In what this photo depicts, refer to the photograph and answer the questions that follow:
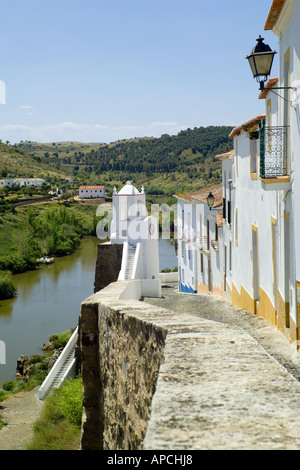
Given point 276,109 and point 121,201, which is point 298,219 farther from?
point 121,201

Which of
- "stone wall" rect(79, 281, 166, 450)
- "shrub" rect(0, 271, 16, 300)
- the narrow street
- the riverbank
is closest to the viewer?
the narrow street

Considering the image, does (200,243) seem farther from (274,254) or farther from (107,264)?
(274,254)

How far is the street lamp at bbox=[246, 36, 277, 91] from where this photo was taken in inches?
224

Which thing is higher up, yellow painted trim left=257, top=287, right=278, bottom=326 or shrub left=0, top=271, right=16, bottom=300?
yellow painted trim left=257, top=287, right=278, bottom=326

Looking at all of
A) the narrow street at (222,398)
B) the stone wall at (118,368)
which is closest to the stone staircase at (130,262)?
the stone wall at (118,368)

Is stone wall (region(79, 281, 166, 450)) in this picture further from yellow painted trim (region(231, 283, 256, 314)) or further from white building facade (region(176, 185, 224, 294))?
white building facade (region(176, 185, 224, 294))

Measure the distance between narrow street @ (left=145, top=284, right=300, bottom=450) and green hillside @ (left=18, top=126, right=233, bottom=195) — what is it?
6430 cm

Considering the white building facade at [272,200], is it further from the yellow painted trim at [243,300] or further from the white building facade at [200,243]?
the white building facade at [200,243]

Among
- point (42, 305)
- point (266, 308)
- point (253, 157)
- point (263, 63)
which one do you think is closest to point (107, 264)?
point (253, 157)

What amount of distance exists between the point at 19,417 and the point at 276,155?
13.7m

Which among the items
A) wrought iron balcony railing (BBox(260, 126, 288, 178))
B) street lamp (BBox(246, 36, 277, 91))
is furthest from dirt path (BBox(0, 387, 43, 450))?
street lamp (BBox(246, 36, 277, 91))

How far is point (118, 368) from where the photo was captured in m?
4.27

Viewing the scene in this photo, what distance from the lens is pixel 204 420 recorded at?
1718 millimetres
